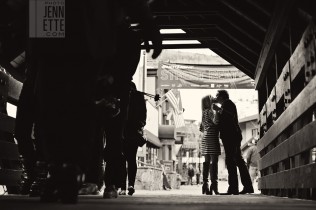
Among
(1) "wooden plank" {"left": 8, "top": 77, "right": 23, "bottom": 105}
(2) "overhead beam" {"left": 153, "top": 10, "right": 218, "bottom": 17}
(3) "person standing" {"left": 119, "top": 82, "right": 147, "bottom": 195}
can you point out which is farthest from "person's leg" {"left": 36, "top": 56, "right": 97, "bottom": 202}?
(2) "overhead beam" {"left": 153, "top": 10, "right": 218, "bottom": 17}

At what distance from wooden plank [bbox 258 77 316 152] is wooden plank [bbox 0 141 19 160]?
8.91 ft

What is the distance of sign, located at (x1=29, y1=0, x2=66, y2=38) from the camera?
3.18m

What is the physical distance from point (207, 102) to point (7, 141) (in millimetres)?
3517

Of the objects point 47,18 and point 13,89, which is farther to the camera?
point 13,89

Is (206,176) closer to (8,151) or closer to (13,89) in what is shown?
(13,89)

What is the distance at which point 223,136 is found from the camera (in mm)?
8695

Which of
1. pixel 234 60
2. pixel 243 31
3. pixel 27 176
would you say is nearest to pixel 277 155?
pixel 27 176

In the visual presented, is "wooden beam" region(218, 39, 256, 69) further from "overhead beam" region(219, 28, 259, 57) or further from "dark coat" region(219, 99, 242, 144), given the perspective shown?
"dark coat" region(219, 99, 242, 144)

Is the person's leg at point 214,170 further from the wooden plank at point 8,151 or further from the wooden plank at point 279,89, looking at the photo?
the wooden plank at point 8,151

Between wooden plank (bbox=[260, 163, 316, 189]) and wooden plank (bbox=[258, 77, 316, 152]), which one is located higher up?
wooden plank (bbox=[258, 77, 316, 152])

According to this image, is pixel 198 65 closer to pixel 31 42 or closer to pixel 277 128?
pixel 277 128

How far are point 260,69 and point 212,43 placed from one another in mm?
2354

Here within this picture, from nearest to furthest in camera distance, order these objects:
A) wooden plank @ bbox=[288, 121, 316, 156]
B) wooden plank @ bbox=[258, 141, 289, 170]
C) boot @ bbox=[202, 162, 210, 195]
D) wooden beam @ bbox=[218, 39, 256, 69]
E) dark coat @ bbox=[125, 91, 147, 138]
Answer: wooden plank @ bbox=[288, 121, 316, 156], wooden plank @ bbox=[258, 141, 289, 170], dark coat @ bbox=[125, 91, 147, 138], boot @ bbox=[202, 162, 210, 195], wooden beam @ bbox=[218, 39, 256, 69]

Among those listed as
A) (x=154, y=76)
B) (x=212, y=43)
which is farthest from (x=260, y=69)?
(x=154, y=76)
